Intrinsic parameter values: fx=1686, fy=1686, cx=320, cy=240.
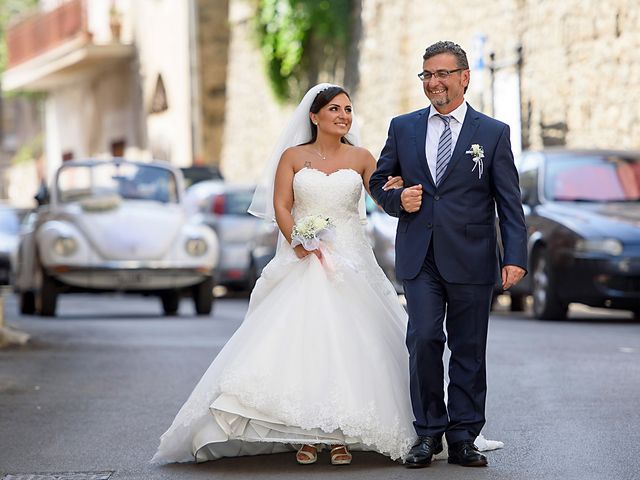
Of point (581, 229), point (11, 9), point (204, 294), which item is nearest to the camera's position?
point (581, 229)

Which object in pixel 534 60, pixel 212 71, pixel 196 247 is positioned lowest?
pixel 196 247

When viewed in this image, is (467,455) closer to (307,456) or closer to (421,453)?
(421,453)

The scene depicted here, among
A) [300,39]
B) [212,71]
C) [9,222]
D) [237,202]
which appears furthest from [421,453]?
[212,71]

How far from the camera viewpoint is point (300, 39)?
31.5 metres

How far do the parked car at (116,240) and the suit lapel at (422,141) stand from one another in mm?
11053

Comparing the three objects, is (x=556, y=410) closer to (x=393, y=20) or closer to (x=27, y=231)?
(x=27, y=231)

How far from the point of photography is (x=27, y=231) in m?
19.8

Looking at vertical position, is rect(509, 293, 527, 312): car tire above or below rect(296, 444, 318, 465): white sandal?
below

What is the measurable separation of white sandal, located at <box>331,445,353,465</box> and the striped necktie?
1.28 m

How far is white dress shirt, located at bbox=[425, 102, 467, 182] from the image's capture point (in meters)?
7.67

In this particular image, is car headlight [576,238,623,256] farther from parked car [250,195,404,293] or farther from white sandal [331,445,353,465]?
white sandal [331,445,353,465]

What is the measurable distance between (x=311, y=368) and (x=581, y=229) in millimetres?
8162

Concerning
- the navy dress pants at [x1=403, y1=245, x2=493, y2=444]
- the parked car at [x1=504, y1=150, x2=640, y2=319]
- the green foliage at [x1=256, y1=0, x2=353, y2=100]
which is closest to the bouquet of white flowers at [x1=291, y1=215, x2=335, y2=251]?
the navy dress pants at [x1=403, y1=245, x2=493, y2=444]

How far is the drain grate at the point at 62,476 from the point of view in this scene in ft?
24.7
